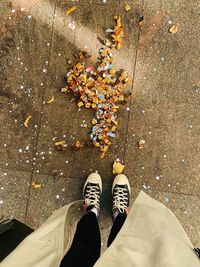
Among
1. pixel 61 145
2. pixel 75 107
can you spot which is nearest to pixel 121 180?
pixel 61 145

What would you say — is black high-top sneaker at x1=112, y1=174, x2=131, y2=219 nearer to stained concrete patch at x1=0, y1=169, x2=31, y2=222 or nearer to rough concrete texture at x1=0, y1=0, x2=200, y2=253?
rough concrete texture at x1=0, y1=0, x2=200, y2=253

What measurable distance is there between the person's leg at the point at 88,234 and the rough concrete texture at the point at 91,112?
4.5 inches

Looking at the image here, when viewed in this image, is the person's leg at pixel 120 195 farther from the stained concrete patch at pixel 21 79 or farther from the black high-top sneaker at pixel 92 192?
the stained concrete patch at pixel 21 79

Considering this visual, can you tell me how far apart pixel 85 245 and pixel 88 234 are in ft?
0.37

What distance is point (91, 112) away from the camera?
2.86m

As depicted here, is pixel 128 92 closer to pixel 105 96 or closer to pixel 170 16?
pixel 105 96

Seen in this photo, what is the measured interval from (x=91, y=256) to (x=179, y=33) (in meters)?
1.75

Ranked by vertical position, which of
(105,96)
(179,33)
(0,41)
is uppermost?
(179,33)

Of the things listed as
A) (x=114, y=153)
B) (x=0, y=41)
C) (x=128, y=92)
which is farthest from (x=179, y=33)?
(x=0, y=41)

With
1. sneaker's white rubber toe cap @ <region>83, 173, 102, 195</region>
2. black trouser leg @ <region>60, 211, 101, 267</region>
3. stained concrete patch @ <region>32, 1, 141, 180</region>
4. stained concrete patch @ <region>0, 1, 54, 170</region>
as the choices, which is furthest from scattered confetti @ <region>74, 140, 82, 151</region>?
black trouser leg @ <region>60, 211, 101, 267</region>

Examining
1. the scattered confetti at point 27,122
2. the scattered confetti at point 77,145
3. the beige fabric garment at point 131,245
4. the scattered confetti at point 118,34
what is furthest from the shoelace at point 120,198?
the scattered confetti at point 118,34

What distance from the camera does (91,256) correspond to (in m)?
2.24

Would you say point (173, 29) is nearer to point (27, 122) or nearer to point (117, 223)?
point (27, 122)

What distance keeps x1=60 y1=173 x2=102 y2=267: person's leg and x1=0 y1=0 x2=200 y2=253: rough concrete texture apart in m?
0.11
